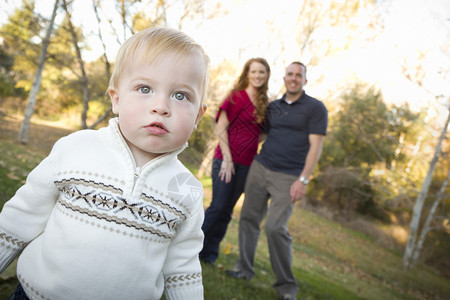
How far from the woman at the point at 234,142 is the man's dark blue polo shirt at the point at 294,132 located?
20 centimetres

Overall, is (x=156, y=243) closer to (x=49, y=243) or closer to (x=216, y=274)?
(x=49, y=243)

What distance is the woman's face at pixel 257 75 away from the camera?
2.95m

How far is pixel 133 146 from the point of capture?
1.13m

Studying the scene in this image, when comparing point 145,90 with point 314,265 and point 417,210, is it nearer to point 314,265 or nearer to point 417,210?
point 314,265

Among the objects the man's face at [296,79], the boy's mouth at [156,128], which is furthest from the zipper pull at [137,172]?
the man's face at [296,79]

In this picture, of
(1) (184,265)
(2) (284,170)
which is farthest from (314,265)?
(1) (184,265)

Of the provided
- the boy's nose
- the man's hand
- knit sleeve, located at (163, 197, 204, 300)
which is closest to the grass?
knit sleeve, located at (163, 197, 204, 300)

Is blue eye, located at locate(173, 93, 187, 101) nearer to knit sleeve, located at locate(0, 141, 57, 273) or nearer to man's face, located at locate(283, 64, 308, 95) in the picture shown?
knit sleeve, located at locate(0, 141, 57, 273)

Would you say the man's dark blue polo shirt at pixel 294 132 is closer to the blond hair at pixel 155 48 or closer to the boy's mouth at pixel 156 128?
the blond hair at pixel 155 48

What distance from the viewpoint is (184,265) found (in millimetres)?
1134

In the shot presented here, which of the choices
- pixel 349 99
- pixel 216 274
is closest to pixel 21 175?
pixel 216 274

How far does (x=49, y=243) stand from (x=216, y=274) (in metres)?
2.19

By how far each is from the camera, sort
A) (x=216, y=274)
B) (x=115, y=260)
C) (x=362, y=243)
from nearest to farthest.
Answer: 1. (x=115, y=260)
2. (x=216, y=274)
3. (x=362, y=243)

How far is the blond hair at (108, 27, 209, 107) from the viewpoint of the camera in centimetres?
103
